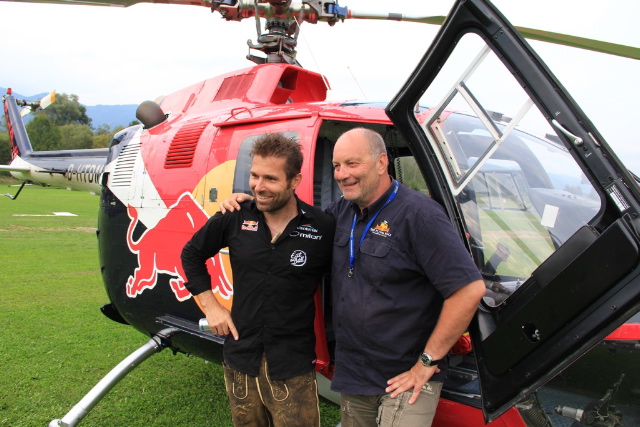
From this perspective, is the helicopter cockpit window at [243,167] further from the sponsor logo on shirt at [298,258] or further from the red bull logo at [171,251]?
the sponsor logo on shirt at [298,258]

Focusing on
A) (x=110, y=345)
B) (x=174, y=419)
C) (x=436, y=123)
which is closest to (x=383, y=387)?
(x=436, y=123)

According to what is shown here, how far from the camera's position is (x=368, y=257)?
2074 mm

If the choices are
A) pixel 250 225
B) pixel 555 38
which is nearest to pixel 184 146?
pixel 250 225

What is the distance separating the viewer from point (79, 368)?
4.94 m

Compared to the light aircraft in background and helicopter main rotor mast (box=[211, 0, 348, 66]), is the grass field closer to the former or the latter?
the light aircraft in background

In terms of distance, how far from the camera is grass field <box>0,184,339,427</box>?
4.01m

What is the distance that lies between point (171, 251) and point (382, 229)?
2.04 m

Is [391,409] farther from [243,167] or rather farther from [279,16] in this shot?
[279,16]

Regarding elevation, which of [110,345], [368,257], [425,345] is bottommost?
[110,345]

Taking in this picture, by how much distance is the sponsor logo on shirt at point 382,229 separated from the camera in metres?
2.06

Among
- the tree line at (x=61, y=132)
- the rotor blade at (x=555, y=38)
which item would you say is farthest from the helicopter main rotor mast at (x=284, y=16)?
the tree line at (x=61, y=132)

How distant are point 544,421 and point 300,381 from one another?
112 cm

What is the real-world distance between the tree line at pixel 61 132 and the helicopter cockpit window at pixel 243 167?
2400 inches

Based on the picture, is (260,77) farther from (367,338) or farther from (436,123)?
(367,338)
